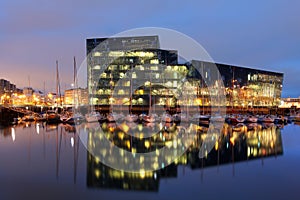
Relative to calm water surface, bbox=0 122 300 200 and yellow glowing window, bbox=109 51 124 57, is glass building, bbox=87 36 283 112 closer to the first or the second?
yellow glowing window, bbox=109 51 124 57

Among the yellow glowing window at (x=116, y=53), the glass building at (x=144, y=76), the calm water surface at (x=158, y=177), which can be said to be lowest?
the calm water surface at (x=158, y=177)

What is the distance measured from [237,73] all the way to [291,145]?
5947 centimetres

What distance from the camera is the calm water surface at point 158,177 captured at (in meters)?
9.98

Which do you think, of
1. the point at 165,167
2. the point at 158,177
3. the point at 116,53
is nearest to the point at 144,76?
the point at 116,53

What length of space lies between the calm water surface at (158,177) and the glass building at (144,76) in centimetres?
4774

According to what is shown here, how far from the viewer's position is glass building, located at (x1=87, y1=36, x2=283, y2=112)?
69.7 meters

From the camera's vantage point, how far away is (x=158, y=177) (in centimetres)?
1196

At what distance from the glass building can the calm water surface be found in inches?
1879

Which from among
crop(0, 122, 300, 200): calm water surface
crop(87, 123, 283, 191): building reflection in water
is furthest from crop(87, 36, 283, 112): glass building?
crop(0, 122, 300, 200): calm water surface

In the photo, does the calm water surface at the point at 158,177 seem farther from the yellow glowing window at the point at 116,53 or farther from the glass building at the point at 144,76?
the yellow glowing window at the point at 116,53

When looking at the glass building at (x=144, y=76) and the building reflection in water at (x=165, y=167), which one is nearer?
the building reflection in water at (x=165, y=167)

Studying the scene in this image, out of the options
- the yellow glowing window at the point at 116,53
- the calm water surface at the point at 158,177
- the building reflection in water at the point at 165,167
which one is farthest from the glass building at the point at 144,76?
the calm water surface at the point at 158,177

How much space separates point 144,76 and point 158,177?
196 feet

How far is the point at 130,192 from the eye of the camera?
10016 millimetres
